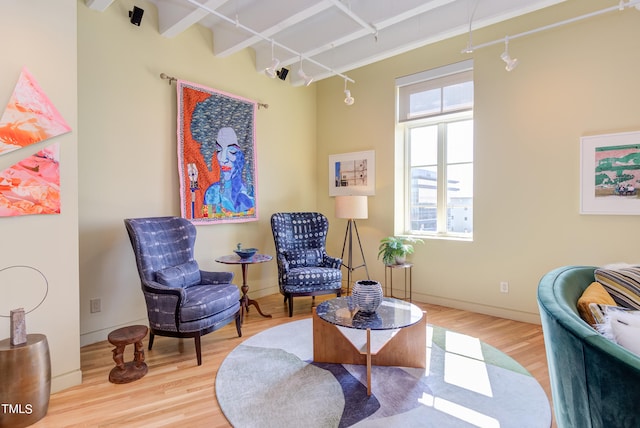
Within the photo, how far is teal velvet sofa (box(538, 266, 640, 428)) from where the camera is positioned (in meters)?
0.92

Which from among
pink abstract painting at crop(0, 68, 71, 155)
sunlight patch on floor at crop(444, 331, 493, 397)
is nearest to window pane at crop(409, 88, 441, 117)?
sunlight patch on floor at crop(444, 331, 493, 397)

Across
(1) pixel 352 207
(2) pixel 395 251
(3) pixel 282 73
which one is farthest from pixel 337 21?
(2) pixel 395 251

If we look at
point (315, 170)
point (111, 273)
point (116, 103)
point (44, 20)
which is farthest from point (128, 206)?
point (315, 170)

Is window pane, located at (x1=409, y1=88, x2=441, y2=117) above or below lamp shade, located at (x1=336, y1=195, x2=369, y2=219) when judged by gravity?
above

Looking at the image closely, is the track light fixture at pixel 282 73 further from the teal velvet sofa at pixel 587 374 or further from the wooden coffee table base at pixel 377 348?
the teal velvet sofa at pixel 587 374

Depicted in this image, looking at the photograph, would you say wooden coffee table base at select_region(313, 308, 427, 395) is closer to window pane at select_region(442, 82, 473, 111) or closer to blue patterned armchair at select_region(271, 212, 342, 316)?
blue patterned armchair at select_region(271, 212, 342, 316)

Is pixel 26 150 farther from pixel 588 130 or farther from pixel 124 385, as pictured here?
pixel 588 130

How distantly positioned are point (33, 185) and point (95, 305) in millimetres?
1358

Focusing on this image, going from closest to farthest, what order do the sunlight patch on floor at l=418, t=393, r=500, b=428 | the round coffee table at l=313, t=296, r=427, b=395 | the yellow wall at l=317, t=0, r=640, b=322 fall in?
the sunlight patch on floor at l=418, t=393, r=500, b=428
the round coffee table at l=313, t=296, r=427, b=395
the yellow wall at l=317, t=0, r=640, b=322

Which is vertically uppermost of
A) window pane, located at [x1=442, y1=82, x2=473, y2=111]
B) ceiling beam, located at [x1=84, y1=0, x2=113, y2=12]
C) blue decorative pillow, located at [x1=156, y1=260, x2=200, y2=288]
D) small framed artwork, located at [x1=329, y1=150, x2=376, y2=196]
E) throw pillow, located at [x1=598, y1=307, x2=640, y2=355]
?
ceiling beam, located at [x1=84, y1=0, x2=113, y2=12]

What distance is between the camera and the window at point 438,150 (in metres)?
3.97

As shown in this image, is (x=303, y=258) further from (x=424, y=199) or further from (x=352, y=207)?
(x=424, y=199)

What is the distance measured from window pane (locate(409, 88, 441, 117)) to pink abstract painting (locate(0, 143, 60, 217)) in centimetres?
374

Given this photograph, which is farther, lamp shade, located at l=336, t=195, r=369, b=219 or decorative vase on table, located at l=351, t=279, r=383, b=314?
lamp shade, located at l=336, t=195, r=369, b=219
